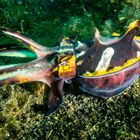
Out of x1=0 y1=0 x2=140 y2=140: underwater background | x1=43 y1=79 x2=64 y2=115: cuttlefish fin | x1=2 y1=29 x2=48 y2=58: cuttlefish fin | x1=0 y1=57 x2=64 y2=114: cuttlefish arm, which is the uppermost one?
x1=2 y1=29 x2=48 y2=58: cuttlefish fin

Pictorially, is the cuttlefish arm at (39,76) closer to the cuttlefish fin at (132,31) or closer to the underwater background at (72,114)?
the underwater background at (72,114)

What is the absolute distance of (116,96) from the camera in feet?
14.0

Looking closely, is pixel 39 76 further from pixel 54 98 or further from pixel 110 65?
pixel 110 65

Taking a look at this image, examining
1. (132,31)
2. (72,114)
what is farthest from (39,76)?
(132,31)

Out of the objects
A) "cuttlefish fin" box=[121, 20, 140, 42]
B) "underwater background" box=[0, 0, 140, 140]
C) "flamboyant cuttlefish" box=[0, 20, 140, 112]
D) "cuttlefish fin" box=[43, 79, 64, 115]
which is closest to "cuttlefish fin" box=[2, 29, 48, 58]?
"flamboyant cuttlefish" box=[0, 20, 140, 112]

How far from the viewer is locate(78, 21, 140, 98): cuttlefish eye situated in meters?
3.97

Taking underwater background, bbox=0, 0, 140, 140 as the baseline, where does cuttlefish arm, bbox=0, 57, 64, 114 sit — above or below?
above

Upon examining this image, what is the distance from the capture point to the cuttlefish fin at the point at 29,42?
3.63 metres

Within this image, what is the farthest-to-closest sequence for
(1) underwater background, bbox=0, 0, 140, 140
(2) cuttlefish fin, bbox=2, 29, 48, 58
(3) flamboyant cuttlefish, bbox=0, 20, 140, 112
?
1. (1) underwater background, bbox=0, 0, 140, 140
2. (3) flamboyant cuttlefish, bbox=0, 20, 140, 112
3. (2) cuttlefish fin, bbox=2, 29, 48, 58

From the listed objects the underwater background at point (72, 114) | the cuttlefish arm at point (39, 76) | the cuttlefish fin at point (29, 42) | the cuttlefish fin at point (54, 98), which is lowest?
the underwater background at point (72, 114)

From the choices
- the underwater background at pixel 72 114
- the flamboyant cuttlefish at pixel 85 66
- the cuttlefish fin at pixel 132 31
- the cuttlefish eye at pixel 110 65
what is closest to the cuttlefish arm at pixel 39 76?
the flamboyant cuttlefish at pixel 85 66

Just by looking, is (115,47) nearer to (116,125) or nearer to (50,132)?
(116,125)

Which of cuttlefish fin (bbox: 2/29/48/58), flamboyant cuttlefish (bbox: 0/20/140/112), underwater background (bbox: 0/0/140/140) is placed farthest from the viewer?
underwater background (bbox: 0/0/140/140)

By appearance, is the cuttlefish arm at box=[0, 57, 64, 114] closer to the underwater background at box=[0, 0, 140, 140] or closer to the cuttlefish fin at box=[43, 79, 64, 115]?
the cuttlefish fin at box=[43, 79, 64, 115]
